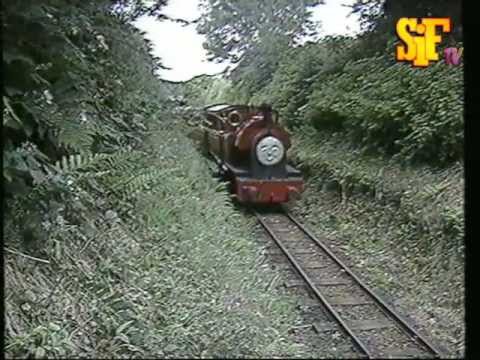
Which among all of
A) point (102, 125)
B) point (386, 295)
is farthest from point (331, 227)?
point (102, 125)

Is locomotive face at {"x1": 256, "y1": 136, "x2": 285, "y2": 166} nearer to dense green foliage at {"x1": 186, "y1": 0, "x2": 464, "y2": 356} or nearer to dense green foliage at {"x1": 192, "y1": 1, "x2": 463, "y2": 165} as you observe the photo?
dense green foliage at {"x1": 186, "y1": 0, "x2": 464, "y2": 356}

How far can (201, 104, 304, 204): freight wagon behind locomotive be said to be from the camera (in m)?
6.44

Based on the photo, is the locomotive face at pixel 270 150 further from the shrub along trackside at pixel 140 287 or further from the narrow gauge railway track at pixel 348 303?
the shrub along trackside at pixel 140 287

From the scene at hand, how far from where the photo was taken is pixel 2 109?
1.66m

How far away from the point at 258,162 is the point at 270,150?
0.21m

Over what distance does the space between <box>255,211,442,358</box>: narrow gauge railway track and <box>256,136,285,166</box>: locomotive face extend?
3.50 ft

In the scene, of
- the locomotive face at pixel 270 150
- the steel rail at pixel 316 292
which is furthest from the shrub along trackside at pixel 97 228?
the locomotive face at pixel 270 150

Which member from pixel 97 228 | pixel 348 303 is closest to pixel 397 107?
pixel 348 303

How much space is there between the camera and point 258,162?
6.65m

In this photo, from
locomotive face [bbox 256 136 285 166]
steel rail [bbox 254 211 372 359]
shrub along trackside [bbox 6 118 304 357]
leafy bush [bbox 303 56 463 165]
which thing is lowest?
steel rail [bbox 254 211 372 359]

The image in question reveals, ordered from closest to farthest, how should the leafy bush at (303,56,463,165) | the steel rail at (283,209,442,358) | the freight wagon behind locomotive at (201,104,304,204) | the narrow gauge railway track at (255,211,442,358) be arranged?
1. the steel rail at (283,209,442,358)
2. the narrow gauge railway track at (255,211,442,358)
3. the leafy bush at (303,56,463,165)
4. the freight wagon behind locomotive at (201,104,304,204)

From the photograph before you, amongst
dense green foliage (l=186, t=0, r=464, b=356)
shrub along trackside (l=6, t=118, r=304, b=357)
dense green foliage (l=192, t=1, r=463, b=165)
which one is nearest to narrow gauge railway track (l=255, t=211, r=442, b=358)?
dense green foliage (l=186, t=0, r=464, b=356)

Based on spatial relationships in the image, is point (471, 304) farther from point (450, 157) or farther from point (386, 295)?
point (386, 295)

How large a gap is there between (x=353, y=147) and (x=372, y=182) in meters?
0.29
